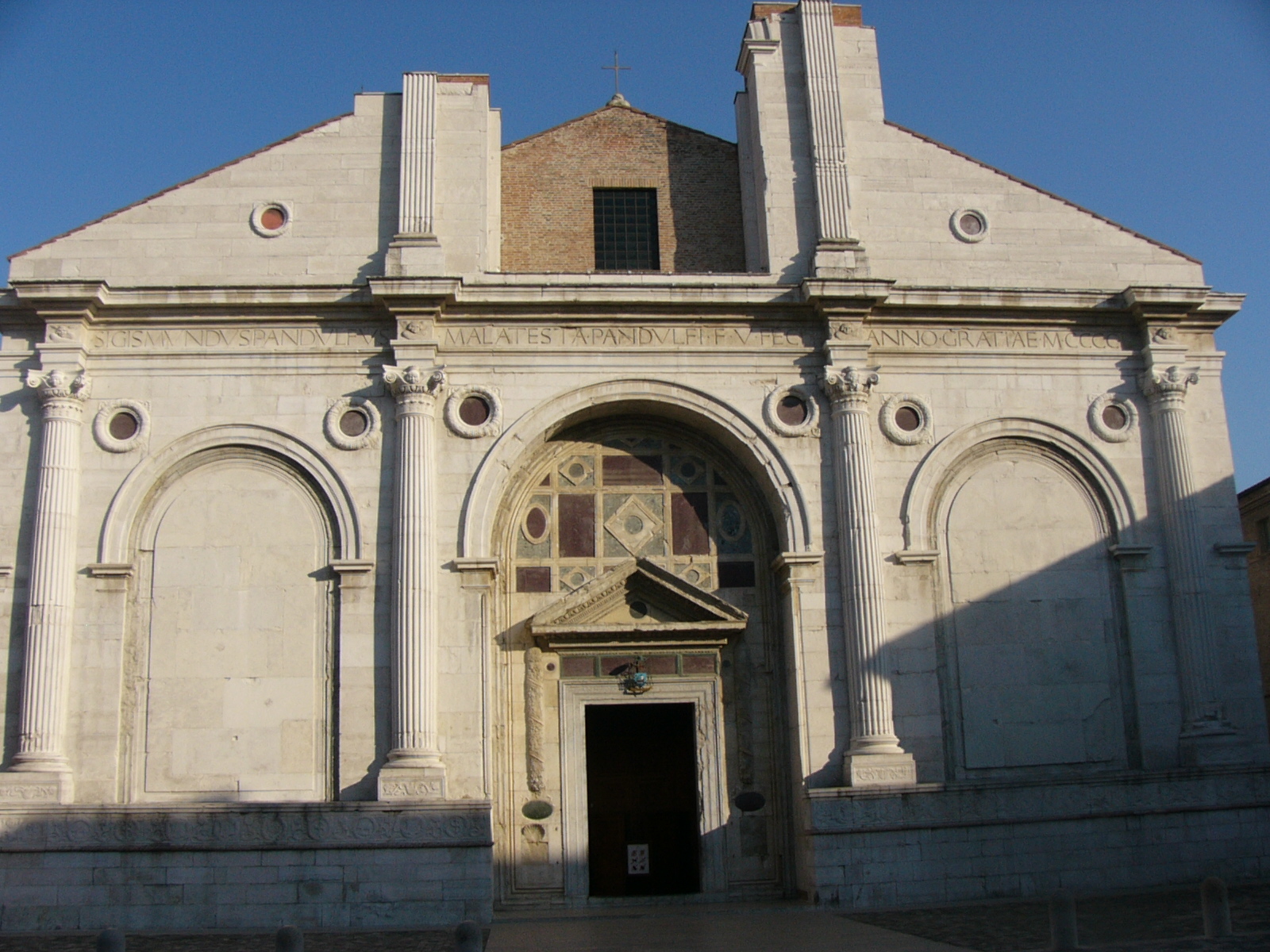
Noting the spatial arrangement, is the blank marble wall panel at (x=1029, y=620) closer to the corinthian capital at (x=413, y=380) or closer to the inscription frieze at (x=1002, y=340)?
the inscription frieze at (x=1002, y=340)

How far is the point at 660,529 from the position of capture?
19.9 meters

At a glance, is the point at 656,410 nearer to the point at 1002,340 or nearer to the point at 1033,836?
the point at 1002,340

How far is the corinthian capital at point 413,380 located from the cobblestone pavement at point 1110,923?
9321mm

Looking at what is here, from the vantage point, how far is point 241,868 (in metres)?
16.6

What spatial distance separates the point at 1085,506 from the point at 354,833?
38.9 feet

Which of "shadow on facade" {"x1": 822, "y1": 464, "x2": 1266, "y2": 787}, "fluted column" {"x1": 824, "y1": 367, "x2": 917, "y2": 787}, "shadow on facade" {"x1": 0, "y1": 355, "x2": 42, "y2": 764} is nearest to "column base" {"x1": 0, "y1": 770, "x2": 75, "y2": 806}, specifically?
"shadow on facade" {"x1": 0, "y1": 355, "x2": 42, "y2": 764}

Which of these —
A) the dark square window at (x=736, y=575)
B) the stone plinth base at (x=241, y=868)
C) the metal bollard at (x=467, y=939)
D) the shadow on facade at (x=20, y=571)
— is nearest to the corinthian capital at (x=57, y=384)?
the shadow on facade at (x=20, y=571)

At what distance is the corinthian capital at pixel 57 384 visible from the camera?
1827cm

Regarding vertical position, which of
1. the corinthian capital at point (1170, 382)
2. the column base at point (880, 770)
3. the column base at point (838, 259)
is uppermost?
the column base at point (838, 259)

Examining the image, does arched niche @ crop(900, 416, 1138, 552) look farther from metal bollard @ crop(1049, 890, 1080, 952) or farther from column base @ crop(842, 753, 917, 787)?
metal bollard @ crop(1049, 890, 1080, 952)

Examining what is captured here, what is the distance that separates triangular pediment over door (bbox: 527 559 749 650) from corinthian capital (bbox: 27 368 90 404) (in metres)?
7.32

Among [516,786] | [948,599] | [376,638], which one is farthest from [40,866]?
[948,599]

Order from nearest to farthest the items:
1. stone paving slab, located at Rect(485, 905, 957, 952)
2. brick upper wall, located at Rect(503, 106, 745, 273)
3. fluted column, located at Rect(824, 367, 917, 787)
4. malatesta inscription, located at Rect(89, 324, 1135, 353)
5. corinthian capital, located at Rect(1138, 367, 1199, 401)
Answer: stone paving slab, located at Rect(485, 905, 957, 952), fluted column, located at Rect(824, 367, 917, 787), malatesta inscription, located at Rect(89, 324, 1135, 353), corinthian capital, located at Rect(1138, 367, 1199, 401), brick upper wall, located at Rect(503, 106, 745, 273)

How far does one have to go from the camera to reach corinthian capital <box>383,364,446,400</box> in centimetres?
1855
